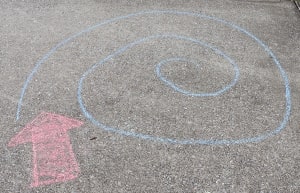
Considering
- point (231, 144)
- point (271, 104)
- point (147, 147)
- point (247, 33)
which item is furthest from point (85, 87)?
point (247, 33)

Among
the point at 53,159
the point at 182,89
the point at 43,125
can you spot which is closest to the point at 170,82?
the point at 182,89

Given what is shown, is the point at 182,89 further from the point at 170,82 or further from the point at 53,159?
the point at 53,159

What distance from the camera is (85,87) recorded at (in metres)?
4.56

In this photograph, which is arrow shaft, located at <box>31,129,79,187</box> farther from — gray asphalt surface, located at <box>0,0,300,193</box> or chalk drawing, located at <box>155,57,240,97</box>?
chalk drawing, located at <box>155,57,240,97</box>

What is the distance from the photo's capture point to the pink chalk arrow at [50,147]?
3551mm

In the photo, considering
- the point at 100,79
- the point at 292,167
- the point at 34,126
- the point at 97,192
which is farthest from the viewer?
the point at 100,79

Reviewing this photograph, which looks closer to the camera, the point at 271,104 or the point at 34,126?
the point at 34,126

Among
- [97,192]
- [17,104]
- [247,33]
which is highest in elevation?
[247,33]

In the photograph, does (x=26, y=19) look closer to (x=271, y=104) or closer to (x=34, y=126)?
(x=34, y=126)

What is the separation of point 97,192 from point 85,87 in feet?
5.04

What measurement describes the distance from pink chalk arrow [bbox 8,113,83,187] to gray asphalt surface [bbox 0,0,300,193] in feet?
A: 0.21

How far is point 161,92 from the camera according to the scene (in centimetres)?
454

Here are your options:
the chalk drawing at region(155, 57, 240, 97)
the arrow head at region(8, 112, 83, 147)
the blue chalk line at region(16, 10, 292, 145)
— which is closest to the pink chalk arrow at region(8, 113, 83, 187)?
the arrow head at region(8, 112, 83, 147)

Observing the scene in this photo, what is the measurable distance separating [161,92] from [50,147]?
147 centimetres
